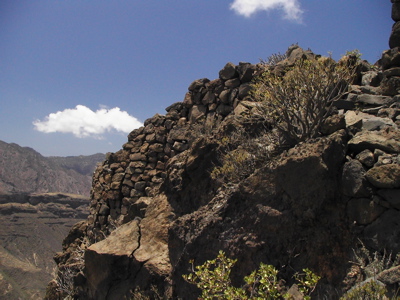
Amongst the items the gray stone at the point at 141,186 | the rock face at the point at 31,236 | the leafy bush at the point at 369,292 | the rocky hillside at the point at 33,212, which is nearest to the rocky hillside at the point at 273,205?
the leafy bush at the point at 369,292

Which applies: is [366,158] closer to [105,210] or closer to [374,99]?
[374,99]

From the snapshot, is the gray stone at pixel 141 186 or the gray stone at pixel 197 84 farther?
the gray stone at pixel 141 186

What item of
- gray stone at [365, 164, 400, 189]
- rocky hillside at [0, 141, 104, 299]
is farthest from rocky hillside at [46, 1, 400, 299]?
rocky hillside at [0, 141, 104, 299]

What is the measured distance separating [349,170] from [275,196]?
1094 mm

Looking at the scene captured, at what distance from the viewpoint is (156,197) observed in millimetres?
7684

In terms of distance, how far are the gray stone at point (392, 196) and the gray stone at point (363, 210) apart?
13 centimetres

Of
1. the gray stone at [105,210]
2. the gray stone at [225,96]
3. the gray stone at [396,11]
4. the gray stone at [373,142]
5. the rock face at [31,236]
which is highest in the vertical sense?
the gray stone at [396,11]

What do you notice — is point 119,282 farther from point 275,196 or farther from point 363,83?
point 363,83

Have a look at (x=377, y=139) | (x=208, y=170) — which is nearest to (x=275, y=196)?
(x=377, y=139)

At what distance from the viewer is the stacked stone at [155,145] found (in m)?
8.93

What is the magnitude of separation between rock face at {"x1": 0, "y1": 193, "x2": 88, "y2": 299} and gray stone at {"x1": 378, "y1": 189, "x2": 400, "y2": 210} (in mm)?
35821

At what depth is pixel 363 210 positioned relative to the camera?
4328mm

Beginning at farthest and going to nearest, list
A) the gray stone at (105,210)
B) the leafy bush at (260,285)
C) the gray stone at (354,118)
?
the gray stone at (105,210) → the gray stone at (354,118) → the leafy bush at (260,285)

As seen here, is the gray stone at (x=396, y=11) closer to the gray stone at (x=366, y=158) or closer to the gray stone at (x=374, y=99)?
the gray stone at (x=374, y=99)
